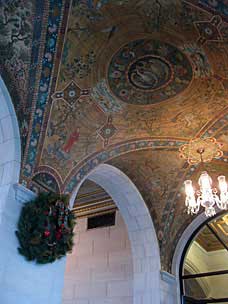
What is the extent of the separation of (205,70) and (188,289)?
515 cm

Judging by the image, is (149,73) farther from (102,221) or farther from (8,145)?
(102,221)

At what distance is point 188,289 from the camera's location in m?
8.09

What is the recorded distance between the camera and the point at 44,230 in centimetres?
480

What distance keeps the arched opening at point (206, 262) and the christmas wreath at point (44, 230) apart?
394 cm

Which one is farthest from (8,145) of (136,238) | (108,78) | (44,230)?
(136,238)

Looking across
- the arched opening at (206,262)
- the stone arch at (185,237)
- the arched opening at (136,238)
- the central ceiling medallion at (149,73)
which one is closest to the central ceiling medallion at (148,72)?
the central ceiling medallion at (149,73)

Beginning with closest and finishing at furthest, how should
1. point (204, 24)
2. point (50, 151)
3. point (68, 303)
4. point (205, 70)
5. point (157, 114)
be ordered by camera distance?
point (204, 24)
point (205, 70)
point (50, 151)
point (157, 114)
point (68, 303)

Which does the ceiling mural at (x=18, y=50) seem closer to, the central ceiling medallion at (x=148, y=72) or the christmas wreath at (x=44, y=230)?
the christmas wreath at (x=44, y=230)

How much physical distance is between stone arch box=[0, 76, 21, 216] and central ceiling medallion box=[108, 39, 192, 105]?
1.50 m

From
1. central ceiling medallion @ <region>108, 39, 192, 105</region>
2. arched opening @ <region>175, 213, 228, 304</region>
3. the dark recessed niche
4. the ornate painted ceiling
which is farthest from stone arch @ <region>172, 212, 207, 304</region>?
central ceiling medallion @ <region>108, 39, 192, 105</region>

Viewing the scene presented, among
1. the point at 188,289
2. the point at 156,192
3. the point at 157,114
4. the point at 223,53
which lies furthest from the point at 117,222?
the point at 223,53

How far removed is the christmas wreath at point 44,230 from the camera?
4.73 meters

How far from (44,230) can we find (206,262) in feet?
16.6

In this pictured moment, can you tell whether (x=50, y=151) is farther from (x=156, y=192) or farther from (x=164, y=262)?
(x=164, y=262)
